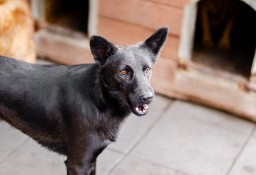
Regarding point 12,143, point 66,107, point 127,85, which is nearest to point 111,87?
point 127,85

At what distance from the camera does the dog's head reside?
3.52m

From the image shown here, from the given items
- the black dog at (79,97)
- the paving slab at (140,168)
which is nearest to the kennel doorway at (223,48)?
the paving slab at (140,168)

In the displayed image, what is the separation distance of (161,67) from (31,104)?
2.12m

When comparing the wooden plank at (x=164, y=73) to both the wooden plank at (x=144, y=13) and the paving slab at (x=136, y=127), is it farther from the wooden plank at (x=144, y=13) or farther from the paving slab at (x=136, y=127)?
the wooden plank at (x=144, y=13)

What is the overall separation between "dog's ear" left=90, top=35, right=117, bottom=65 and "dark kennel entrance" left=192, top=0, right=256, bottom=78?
7.71 feet

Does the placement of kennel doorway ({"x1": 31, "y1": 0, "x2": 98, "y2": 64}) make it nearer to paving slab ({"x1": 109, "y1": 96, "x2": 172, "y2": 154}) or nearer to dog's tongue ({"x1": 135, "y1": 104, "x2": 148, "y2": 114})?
paving slab ({"x1": 109, "y1": 96, "x2": 172, "y2": 154})

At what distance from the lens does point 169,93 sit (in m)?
5.78

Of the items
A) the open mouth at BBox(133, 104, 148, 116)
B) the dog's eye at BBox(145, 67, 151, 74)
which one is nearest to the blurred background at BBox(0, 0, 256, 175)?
the open mouth at BBox(133, 104, 148, 116)

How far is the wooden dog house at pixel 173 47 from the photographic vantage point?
5391 mm

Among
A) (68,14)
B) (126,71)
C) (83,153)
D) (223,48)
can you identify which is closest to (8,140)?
(83,153)

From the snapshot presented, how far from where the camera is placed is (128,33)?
223 inches

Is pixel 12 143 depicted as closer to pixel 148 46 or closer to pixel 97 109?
pixel 97 109

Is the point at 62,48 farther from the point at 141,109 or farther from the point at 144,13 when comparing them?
the point at 141,109

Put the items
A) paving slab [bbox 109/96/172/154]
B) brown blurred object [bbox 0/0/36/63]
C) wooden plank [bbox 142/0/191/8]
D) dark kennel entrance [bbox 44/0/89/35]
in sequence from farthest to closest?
dark kennel entrance [bbox 44/0/89/35] → wooden plank [bbox 142/0/191/8] → paving slab [bbox 109/96/172/154] → brown blurred object [bbox 0/0/36/63]
